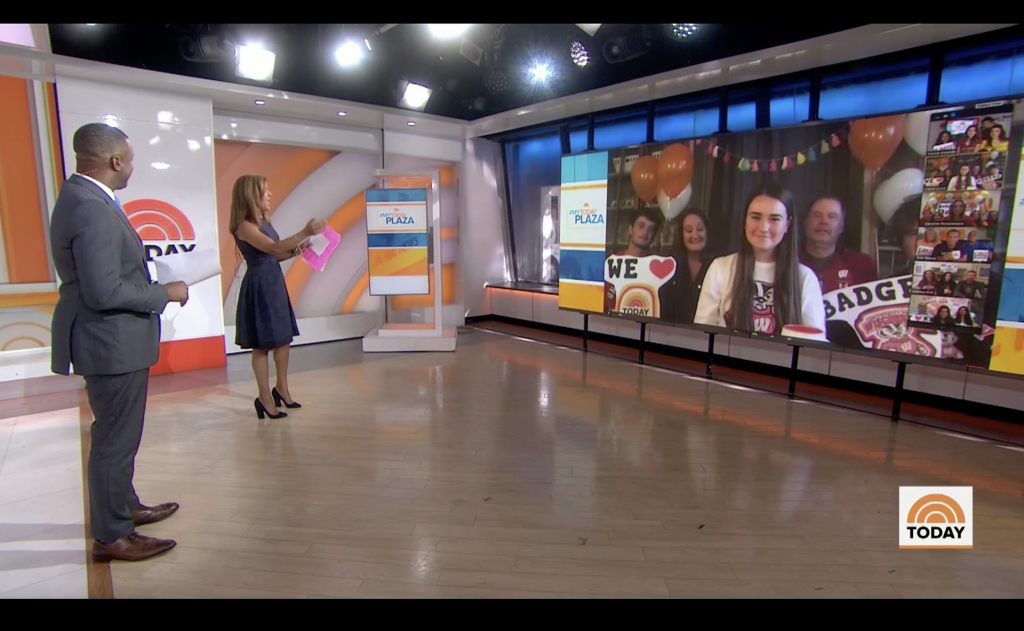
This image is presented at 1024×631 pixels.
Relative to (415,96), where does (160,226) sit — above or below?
below

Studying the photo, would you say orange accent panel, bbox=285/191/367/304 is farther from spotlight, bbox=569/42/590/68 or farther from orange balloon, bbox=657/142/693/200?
orange balloon, bbox=657/142/693/200

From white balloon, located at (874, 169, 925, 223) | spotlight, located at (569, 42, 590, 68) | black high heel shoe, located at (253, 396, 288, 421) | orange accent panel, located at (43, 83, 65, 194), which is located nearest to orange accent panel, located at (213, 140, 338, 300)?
orange accent panel, located at (43, 83, 65, 194)

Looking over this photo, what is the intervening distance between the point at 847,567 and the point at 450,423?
255 centimetres

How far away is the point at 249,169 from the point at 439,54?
270 centimetres

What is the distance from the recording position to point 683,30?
459 cm

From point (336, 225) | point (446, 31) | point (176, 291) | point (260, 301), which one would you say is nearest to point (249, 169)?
point (336, 225)

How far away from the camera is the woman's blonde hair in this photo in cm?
355

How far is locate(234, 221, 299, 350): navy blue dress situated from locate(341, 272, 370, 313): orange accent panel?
11.8 ft

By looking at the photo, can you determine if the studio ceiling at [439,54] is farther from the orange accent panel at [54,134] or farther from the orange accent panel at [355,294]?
the orange accent panel at [355,294]

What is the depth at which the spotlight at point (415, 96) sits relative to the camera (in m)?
6.47

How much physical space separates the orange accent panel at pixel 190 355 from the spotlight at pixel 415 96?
3.57m

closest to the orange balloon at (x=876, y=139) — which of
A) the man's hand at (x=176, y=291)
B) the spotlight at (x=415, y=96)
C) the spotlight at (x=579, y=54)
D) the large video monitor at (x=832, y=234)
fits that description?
the large video monitor at (x=832, y=234)

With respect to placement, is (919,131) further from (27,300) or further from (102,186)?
(27,300)
